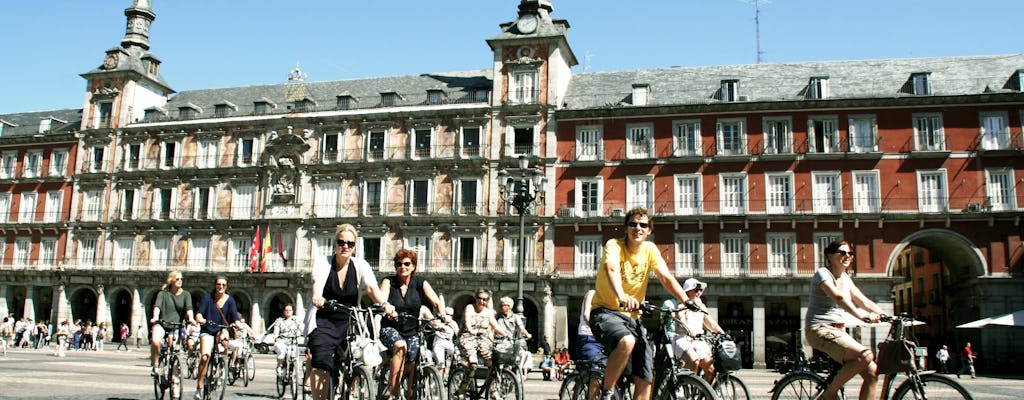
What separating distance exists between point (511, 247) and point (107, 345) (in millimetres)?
22613

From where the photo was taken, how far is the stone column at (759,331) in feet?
120

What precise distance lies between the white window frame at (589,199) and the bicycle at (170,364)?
29083mm

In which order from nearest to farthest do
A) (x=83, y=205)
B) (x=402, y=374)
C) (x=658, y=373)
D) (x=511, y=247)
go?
(x=658, y=373) < (x=402, y=374) < (x=511, y=247) < (x=83, y=205)

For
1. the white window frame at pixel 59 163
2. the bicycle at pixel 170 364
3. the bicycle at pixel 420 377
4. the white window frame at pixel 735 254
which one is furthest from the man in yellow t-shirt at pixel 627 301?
the white window frame at pixel 59 163

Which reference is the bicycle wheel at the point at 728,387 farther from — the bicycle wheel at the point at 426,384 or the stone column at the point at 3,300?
the stone column at the point at 3,300

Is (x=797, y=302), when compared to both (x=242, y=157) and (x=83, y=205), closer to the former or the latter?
(x=242, y=157)

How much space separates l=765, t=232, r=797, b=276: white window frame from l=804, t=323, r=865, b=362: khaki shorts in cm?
2980

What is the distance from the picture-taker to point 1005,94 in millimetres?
35562

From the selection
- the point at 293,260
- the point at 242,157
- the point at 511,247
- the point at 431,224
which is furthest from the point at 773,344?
the point at 242,157

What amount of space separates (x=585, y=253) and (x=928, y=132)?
15782mm

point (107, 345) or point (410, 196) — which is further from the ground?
point (410, 196)

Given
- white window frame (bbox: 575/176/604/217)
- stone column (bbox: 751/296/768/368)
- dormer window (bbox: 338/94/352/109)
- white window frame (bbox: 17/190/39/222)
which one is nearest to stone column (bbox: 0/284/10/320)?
white window frame (bbox: 17/190/39/222)

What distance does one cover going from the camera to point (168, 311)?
10992mm

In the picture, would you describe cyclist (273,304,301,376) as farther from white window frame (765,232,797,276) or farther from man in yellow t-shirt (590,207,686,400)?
white window frame (765,232,797,276)
